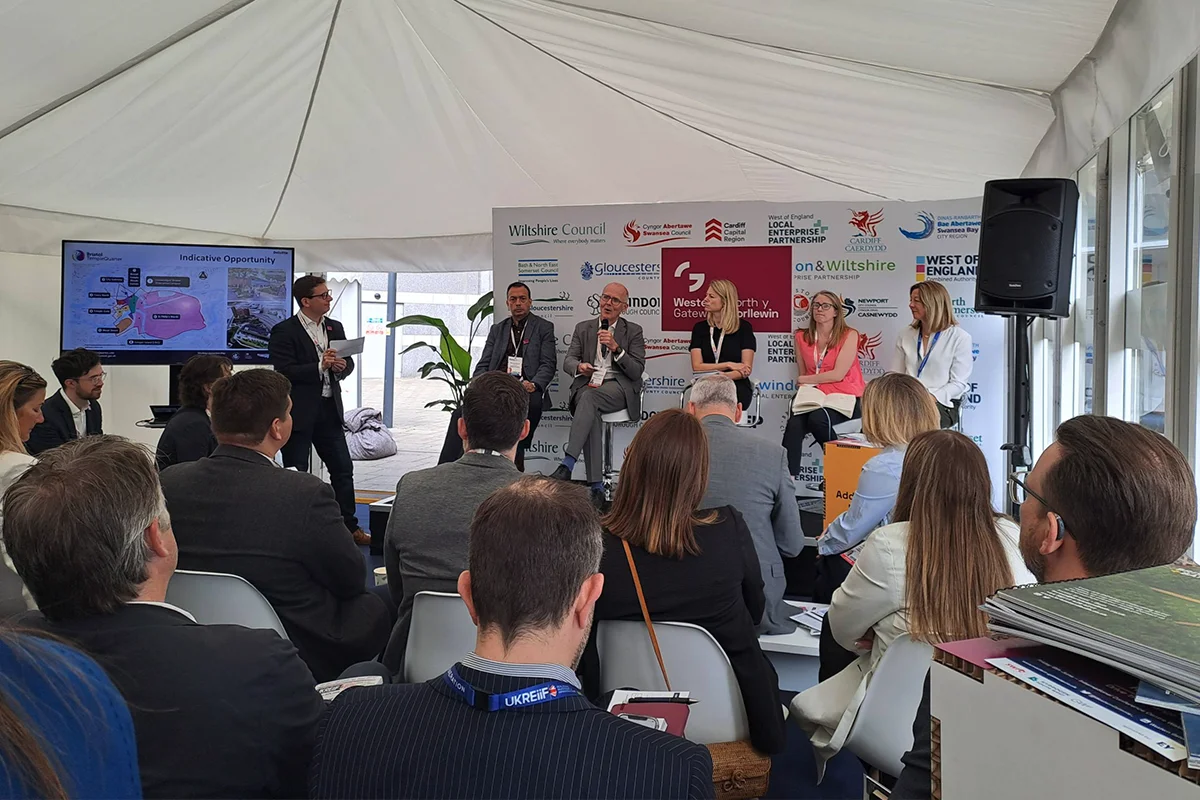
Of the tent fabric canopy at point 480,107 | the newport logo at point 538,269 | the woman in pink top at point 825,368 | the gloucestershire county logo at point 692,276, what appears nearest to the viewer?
the tent fabric canopy at point 480,107

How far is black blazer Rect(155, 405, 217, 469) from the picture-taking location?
4.05 meters

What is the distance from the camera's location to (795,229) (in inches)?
268

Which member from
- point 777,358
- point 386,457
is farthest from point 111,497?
point 386,457

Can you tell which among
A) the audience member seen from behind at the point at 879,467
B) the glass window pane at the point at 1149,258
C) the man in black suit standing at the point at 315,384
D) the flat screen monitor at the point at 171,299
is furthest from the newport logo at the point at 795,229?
the flat screen monitor at the point at 171,299

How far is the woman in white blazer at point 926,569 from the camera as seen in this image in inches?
78.4

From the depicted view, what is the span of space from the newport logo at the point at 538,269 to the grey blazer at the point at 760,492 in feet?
14.2

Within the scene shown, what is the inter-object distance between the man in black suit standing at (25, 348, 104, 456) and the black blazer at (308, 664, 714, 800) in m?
4.54

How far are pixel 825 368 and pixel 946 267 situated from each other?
1.26 m

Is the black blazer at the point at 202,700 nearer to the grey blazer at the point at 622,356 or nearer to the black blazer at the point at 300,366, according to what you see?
the black blazer at the point at 300,366

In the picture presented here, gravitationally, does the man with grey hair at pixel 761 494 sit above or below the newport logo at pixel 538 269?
below

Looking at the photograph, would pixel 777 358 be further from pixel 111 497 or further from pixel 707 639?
pixel 111 497

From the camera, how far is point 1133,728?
616 millimetres

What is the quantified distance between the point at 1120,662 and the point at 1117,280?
4.34m

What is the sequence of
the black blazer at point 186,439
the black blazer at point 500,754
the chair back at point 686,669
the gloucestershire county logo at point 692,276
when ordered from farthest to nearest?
the gloucestershire county logo at point 692,276, the black blazer at point 186,439, the chair back at point 686,669, the black blazer at point 500,754
